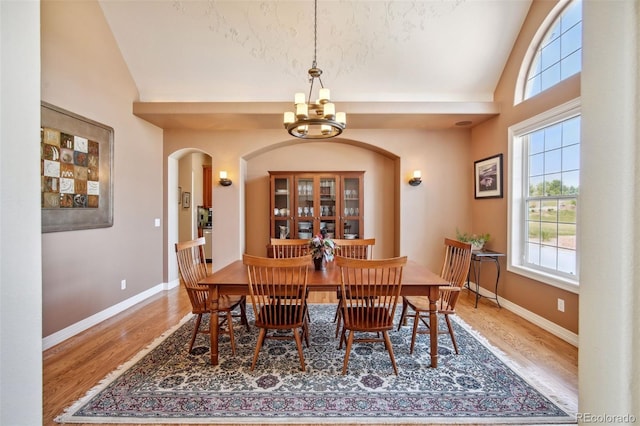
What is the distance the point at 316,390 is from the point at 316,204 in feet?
9.67

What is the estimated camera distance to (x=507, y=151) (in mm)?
3555

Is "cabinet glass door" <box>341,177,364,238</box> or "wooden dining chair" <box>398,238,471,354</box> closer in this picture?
"wooden dining chair" <box>398,238,471,354</box>

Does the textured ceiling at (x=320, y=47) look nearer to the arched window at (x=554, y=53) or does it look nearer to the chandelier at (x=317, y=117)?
the arched window at (x=554, y=53)

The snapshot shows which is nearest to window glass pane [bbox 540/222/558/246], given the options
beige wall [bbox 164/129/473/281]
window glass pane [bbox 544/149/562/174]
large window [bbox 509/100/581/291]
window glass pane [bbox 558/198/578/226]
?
large window [bbox 509/100/581/291]

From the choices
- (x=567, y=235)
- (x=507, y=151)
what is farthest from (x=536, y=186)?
(x=567, y=235)

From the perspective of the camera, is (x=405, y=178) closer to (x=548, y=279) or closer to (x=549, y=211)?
(x=549, y=211)

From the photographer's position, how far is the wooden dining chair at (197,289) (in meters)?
2.43

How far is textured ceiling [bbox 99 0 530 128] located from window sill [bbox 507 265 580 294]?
2.31 m

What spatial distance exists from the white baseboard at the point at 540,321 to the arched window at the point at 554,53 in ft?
8.23

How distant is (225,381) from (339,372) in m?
0.86

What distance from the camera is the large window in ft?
9.02

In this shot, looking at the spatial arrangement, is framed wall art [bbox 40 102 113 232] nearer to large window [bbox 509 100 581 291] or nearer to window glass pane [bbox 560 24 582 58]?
large window [bbox 509 100 581 291]

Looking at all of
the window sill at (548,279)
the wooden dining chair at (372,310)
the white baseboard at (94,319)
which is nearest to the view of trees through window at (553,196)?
the window sill at (548,279)

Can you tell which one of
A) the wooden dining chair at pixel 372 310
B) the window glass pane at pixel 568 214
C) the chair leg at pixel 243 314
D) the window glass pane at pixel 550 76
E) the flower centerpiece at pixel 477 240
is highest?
the window glass pane at pixel 550 76
